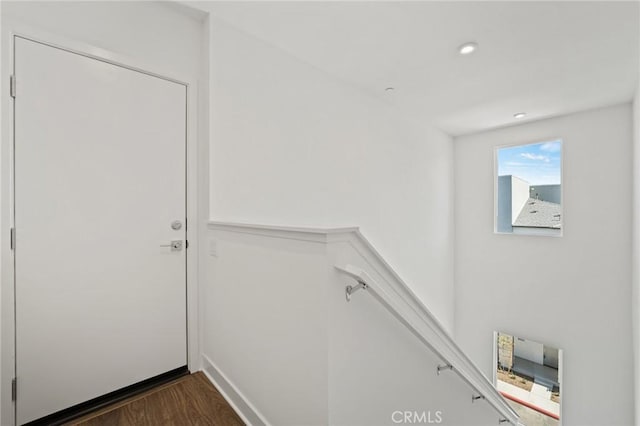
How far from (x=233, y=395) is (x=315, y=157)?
6.63 feet

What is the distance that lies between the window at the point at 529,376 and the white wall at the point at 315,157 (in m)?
1.46

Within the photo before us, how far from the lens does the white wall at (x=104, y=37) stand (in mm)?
1408

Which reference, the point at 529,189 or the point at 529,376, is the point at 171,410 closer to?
the point at 529,189

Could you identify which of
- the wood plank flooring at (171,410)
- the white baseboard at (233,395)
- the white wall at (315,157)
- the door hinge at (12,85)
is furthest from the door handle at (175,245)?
the door hinge at (12,85)

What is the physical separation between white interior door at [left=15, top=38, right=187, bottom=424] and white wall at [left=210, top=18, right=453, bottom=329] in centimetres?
36

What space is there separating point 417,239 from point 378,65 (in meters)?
2.51

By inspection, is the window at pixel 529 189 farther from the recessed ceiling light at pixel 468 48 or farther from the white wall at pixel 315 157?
the recessed ceiling light at pixel 468 48

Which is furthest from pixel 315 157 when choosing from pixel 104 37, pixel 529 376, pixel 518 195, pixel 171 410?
pixel 529 376

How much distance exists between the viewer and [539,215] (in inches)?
172

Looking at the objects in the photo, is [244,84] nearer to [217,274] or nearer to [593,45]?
[217,274]

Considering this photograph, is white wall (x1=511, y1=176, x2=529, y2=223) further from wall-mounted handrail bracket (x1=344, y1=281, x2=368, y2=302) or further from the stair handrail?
wall-mounted handrail bracket (x1=344, y1=281, x2=368, y2=302)

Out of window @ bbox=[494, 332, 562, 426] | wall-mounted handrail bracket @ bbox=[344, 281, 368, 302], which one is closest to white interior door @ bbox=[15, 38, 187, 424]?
wall-mounted handrail bracket @ bbox=[344, 281, 368, 302]

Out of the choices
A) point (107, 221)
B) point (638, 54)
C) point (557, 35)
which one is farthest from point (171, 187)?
point (638, 54)

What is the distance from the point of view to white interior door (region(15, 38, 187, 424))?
1.48 meters
